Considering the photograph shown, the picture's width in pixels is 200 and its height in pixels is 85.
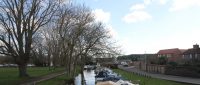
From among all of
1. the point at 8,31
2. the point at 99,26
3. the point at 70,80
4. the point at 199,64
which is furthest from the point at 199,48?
the point at 8,31

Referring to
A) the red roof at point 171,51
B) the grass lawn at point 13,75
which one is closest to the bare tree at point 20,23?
the grass lawn at point 13,75

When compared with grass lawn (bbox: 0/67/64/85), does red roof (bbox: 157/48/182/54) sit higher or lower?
higher

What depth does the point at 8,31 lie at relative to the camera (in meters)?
48.9

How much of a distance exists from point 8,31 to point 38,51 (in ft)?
169

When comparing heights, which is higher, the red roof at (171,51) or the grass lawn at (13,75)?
the red roof at (171,51)

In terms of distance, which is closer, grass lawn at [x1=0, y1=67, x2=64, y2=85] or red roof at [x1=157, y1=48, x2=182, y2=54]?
grass lawn at [x1=0, y1=67, x2=64, y2=85]

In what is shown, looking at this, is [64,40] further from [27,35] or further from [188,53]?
[188,53]

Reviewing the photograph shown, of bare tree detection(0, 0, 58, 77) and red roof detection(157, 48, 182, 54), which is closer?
bare tree detection(0, 0, 58, 77)

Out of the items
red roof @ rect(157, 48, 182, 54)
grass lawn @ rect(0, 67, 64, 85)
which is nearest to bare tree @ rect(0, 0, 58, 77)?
grass lawn @ rect(0, 67, 64, 85)

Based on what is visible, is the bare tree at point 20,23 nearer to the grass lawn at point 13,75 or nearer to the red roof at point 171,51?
the grass lawn at point 13,75

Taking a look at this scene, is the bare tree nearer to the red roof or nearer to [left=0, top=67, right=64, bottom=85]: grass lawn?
[left=0, top=67, right=64, bottom=85]: grass lawn

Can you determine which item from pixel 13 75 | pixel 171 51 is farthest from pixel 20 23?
pixel 171 51

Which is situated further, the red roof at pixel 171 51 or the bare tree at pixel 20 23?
the red roof at pixel 171 51

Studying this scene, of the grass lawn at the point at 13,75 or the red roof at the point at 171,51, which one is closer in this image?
the grass lawn at the point at 13,75
